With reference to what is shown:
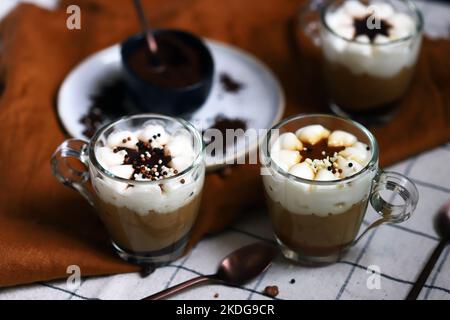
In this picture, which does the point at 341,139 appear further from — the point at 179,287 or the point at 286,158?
the point at 179,287

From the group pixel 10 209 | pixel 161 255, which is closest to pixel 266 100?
pixel 161 255

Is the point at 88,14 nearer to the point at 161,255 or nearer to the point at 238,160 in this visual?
the point at 238,160

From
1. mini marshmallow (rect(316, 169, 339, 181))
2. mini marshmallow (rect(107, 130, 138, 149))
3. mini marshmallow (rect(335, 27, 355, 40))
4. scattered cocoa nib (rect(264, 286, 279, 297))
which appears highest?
mini marshmallow (rect(107, 130, 138, 149))

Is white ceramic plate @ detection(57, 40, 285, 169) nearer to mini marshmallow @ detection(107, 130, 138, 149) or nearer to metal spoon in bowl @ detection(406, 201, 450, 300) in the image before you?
mini marshmallow @ detection(107, 130, 138, 149)

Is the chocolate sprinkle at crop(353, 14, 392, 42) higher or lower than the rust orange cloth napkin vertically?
higher

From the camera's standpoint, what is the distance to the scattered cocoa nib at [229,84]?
6.99 ft

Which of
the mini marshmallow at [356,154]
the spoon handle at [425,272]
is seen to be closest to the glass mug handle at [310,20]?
the mini marshmallow at [356,154]

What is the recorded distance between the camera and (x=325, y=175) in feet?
4.98

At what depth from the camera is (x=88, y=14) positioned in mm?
2350

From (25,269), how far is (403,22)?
1195mm

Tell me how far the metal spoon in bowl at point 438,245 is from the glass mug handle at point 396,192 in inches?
5.5

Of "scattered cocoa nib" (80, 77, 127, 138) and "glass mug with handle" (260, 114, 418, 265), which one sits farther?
"scattered cocoa nib" (80, 77, 127, 138)

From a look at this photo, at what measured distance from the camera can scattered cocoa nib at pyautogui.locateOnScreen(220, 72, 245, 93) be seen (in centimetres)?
213

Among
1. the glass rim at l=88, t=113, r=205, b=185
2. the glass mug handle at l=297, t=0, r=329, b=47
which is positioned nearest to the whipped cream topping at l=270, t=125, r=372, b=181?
the glass rim at l=88, t=113, r=205, b=185
